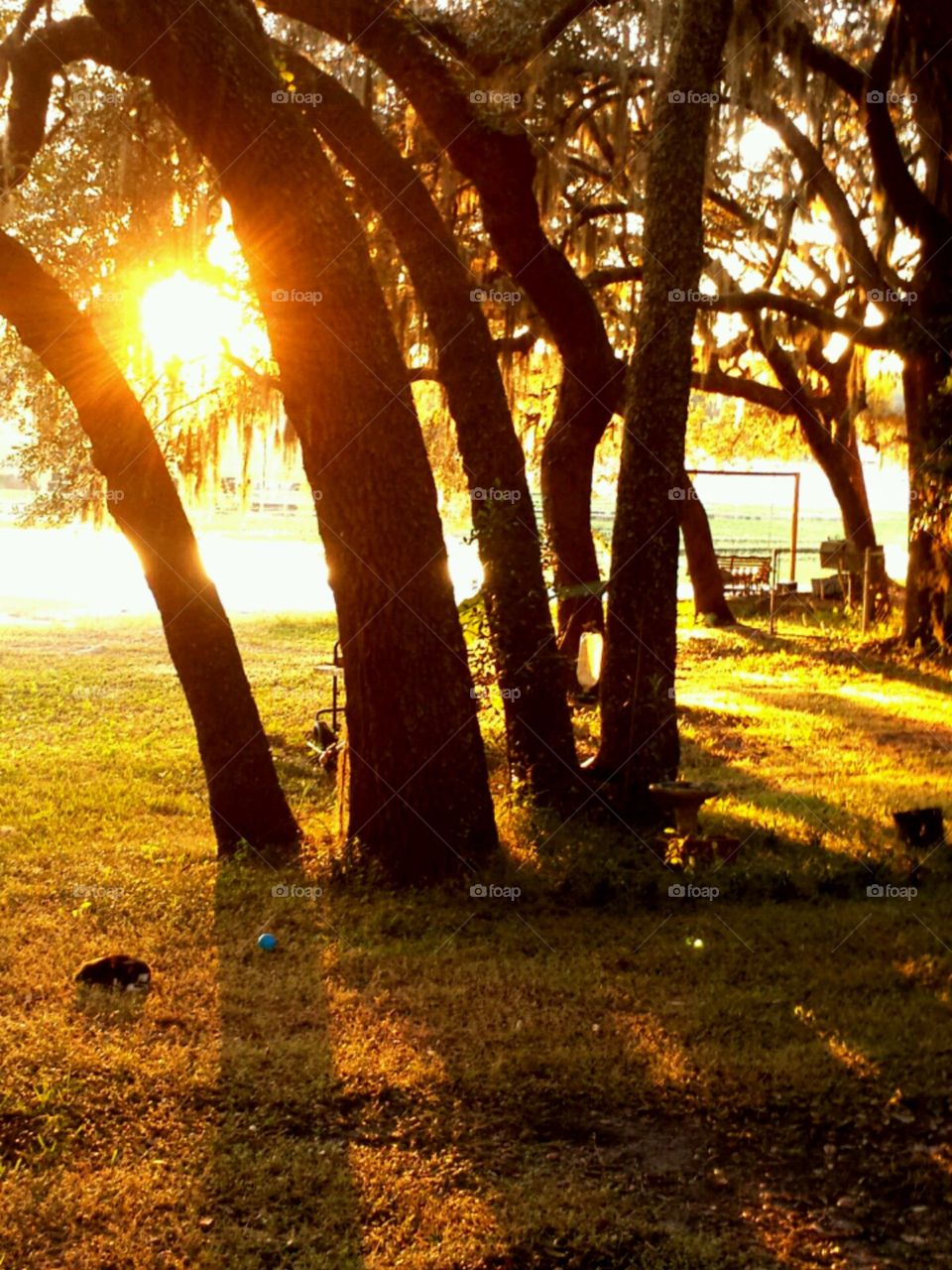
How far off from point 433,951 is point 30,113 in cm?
573

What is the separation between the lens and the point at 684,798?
767 cm

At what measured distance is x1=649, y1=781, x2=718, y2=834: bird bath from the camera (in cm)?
767

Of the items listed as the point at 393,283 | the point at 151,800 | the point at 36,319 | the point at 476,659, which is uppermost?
the point at 393,283

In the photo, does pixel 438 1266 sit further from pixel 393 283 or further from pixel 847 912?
pixel 393 283

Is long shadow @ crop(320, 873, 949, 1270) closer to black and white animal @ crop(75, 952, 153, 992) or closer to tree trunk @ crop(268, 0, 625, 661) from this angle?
black and white animal @ crop(75, 952, 153, 992)

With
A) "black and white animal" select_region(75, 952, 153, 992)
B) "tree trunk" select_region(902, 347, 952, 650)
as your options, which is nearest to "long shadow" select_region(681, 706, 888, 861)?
"black and white animal" select_region(75, 952, 153, 992)

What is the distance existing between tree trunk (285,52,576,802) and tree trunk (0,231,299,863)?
1633 millimetres

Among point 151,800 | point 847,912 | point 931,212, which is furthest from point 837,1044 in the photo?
point 931,212

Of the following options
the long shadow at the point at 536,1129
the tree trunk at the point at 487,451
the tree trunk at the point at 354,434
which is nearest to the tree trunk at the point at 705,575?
the tree trunk at the point at 487,451

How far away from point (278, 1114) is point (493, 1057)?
896 mm

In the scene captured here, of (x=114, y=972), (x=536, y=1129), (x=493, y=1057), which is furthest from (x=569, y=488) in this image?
(x=536, y=1129)

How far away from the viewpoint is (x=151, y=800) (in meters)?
10.2

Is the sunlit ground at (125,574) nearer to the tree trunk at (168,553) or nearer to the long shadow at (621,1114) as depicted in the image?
the tree trunk at (168,553)

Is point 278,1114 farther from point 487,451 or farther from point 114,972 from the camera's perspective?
point 487,451
